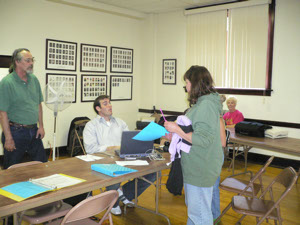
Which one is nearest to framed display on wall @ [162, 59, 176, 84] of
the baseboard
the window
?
the window

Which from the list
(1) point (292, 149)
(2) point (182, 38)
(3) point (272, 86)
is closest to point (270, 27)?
(3) point (272, 86)

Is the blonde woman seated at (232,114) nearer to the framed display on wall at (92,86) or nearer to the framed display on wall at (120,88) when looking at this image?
the framed display on wall at (120,88)

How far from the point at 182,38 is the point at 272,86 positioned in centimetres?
232

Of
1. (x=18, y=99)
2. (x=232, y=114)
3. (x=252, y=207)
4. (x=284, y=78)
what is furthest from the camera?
(x=232, y=114)

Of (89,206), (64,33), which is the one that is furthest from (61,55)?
(89,206)

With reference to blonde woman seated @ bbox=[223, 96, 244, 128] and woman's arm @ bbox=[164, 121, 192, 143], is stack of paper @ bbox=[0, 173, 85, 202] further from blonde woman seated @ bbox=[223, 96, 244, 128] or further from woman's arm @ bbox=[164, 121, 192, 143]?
blonde woman seated @ bbox=[223, 96, 244, 128]

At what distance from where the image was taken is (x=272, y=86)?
600 centimetres

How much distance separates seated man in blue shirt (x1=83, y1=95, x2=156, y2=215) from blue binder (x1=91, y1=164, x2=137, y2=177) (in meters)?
0.77

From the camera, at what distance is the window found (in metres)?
6.05

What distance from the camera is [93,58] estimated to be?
274 inches

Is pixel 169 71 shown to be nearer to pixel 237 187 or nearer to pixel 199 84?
pixel 237 187

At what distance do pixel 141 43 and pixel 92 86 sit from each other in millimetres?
1811

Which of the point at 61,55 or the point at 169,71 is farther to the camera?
the point at 169,71

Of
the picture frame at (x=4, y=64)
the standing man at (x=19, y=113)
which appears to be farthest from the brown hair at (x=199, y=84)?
the picture frame at (x=4, y=64)
